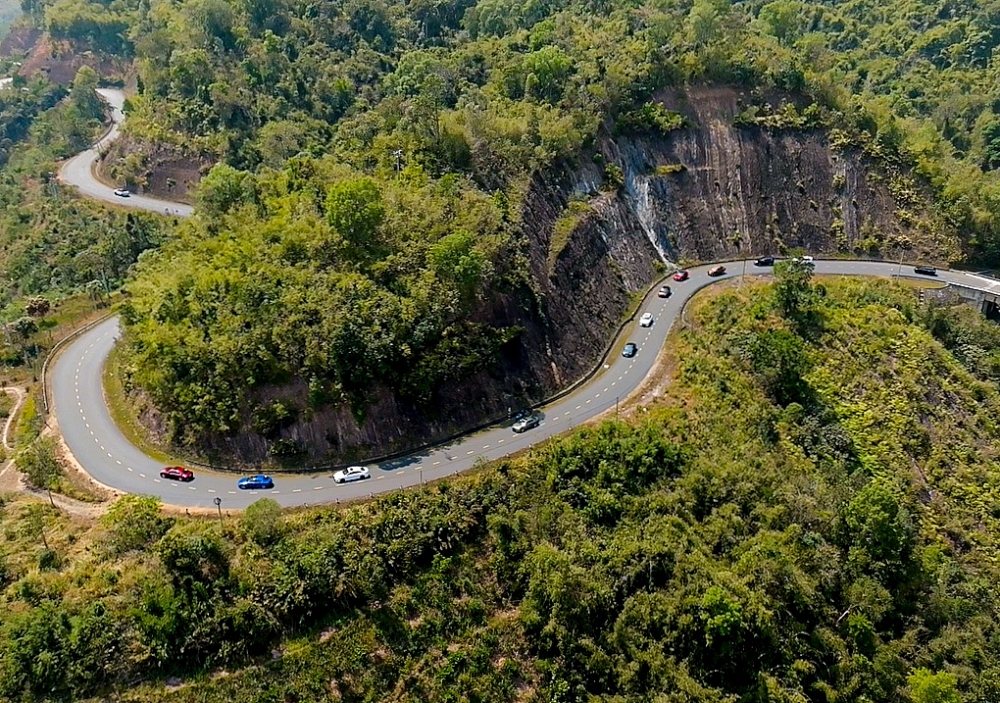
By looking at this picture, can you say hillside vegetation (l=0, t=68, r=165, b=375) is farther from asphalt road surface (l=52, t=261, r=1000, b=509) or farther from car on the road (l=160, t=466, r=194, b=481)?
car on the road (l=160, t=466, r=194, b=481)

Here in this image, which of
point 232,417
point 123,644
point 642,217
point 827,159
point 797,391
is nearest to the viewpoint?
point 123,644

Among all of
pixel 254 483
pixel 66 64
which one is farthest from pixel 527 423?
pixel 66 64

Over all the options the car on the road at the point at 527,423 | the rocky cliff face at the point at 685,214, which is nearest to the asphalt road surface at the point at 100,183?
the rocky cliff face at the point at 685,214

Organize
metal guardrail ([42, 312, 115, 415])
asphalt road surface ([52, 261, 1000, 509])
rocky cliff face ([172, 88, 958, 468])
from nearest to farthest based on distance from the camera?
asphalt road surface ([52, 261, 1000, 509]), metal guardrail ([42, 312, 115, 415]), rocky cliff face ([172, 88, 958, 468])

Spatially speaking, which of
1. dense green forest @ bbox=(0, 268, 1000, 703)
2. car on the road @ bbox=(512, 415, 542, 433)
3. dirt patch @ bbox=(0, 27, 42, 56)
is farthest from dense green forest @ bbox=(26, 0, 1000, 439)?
dirt patch @ bbox=(0, 27, 42, 56)

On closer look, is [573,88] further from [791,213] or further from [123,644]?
[123,644]

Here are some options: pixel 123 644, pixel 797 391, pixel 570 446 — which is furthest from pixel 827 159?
pixel 123 644
